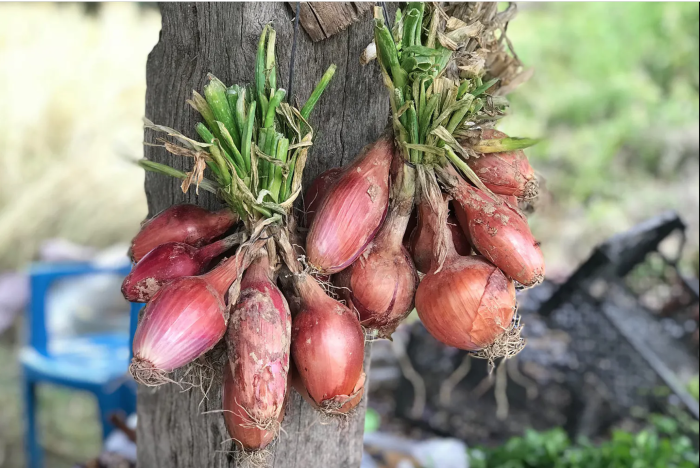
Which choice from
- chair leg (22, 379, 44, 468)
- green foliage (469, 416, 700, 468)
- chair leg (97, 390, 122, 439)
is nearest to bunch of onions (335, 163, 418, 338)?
green foliage (469, 416, 700, 468)

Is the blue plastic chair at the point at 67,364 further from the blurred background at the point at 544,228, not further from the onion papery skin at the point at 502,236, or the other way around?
the onion papery skin at the point at 502,236

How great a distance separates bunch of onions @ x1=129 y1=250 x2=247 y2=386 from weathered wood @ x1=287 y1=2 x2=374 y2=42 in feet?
1.47

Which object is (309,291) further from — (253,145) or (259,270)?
(253,145)

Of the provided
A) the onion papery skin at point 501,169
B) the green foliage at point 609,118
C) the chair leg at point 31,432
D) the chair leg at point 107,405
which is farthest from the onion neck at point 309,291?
the green foliage at point 609,118

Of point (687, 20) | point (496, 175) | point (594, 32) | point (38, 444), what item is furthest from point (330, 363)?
point (594, 32)

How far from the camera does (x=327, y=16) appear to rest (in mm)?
944

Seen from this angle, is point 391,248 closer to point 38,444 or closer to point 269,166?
point 269,166

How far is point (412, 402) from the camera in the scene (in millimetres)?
3018

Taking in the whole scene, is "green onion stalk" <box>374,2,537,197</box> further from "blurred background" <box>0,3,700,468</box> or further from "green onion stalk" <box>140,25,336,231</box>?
"blurred background" <box>0,3,700,468</box>

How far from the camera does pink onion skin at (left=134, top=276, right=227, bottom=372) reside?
30.3 inches

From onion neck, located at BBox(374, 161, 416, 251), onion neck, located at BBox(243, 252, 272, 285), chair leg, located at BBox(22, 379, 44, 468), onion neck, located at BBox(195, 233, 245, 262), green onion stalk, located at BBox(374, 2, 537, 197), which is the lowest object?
chair leg, located at BBox(22, 379, 44, 468)

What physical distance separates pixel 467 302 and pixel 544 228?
4.08 metres

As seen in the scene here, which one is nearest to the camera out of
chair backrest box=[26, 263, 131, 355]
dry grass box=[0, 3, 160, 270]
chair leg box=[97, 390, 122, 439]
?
chair leg box=[97, 390, 122, 439]

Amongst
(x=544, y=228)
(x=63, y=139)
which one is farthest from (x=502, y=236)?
(x=63, y=139)
